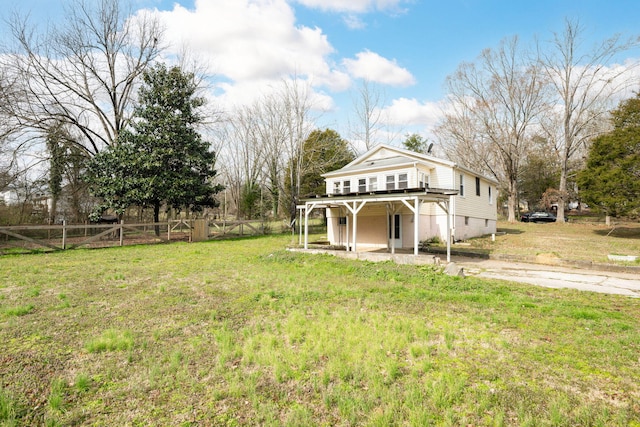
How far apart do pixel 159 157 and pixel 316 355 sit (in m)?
18.7

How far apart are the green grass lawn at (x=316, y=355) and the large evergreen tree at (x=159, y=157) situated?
12.1 metres

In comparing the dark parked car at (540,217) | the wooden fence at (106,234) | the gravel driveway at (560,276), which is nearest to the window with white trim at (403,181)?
the gravel driveway at (560,276)

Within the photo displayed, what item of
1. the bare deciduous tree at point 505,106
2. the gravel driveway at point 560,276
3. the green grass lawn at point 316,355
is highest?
the bare deciduous tree at point 505,106

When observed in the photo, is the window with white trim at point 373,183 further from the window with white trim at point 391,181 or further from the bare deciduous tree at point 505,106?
the bare deciduous tree at point 505,106

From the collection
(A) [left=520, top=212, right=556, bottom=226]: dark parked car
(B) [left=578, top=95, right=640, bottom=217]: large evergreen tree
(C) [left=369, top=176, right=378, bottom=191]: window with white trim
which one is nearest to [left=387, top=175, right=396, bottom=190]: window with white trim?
(C) [left=369, top=176, right=378, bottom=191]: window with white trim

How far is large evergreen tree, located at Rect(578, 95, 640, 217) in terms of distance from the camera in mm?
16734

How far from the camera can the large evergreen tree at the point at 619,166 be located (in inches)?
659

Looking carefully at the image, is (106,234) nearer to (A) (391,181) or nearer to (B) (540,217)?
(A) (391,181)

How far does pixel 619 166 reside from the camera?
17.3 metres

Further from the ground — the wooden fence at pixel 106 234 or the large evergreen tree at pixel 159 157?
the large evergreen tree at pixel 159 157

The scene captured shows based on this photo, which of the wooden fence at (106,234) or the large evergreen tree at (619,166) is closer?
the wooden fence at (106,234)

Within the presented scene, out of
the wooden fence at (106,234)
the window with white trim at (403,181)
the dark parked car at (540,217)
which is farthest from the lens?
the dark parked car at (540,217)

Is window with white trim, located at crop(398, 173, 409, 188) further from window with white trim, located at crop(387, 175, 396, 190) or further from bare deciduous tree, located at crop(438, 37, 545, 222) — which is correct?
bare deciduous tree, located at crop(438, 37, 545, 222)

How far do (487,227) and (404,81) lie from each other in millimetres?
15766
